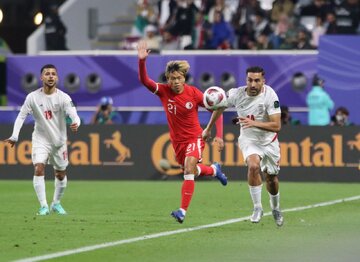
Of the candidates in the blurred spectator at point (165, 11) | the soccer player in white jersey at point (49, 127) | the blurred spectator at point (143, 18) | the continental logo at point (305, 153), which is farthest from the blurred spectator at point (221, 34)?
the soccer player in white jersey at point (49, 127)

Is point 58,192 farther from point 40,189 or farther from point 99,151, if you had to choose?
point 99,151

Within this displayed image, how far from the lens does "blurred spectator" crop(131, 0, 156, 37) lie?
36000 mm

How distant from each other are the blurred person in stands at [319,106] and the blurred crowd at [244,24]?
3.50m

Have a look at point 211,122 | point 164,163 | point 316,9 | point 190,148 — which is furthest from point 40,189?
point 316,9

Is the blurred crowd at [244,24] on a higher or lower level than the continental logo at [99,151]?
higher

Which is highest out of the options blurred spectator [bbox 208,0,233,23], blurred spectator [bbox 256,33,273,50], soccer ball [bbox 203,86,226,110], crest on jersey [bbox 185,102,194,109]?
soccer ball [bbox 203,86,226,110]

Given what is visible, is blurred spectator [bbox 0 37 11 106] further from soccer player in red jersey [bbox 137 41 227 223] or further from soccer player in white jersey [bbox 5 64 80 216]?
soccer player in red jersey [bbox 137 41 227 223]

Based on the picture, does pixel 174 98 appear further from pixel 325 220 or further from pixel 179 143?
pixel 325 220

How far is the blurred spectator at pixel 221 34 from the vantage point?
33.9m

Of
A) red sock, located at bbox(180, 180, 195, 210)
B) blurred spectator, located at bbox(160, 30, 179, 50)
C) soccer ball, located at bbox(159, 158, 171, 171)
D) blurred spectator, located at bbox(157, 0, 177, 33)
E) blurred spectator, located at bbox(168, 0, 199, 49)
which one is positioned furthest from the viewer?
blurred spectator, located at bbox(157, 0, 177, 33)

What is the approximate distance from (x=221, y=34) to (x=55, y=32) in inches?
179

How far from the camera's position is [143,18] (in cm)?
3606

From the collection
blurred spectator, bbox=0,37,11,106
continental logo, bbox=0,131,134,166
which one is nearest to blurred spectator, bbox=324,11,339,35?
continental logo, bbox=0,131,134,166

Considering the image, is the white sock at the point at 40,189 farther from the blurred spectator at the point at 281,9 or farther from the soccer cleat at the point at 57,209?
the blurred spectator at the point at 281,9
